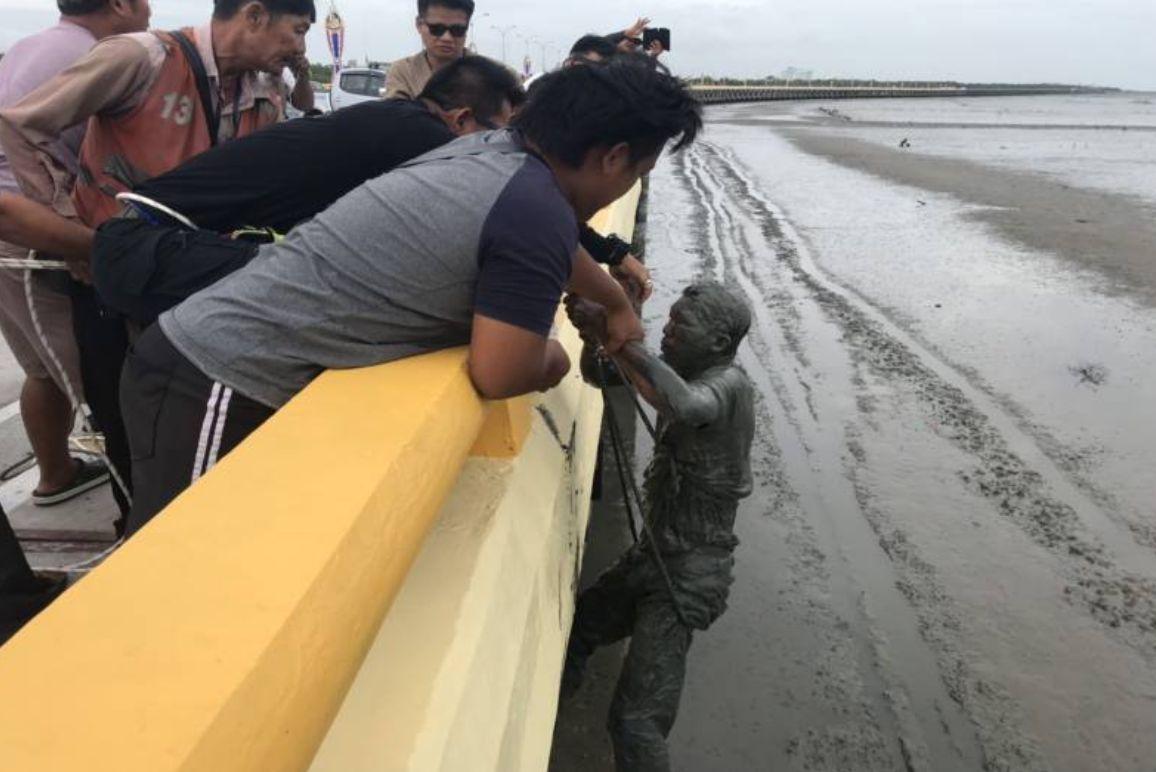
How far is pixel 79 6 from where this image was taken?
9.19 feet

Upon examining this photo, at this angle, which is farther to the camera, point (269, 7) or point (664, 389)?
point (269, 7)

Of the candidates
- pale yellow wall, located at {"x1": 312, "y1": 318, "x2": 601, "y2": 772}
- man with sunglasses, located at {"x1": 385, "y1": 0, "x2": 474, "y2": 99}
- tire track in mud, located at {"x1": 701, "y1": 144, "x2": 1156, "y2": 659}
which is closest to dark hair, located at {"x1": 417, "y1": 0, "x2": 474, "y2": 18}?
man with sunglasses, located at {"x1": 385, "y1": 0, "x2": 474, "y2": 99}

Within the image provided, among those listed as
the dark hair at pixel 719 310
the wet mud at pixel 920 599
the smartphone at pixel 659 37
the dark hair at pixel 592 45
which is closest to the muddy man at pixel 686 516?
the dark hair at pixel 719 310

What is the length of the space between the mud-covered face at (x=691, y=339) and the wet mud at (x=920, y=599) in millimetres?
1346

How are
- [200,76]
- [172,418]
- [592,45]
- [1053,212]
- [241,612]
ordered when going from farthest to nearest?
[1053,212] → [592,45] → [200,76] → [172,418] → [241,612]

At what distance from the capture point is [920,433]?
518 cm

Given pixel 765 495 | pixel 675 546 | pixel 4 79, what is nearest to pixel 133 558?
pixel 675 546

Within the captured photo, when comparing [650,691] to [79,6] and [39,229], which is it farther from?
[79,6]

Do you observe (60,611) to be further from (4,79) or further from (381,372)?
(4,79)

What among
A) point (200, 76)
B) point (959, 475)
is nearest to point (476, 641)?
point (200, 76)

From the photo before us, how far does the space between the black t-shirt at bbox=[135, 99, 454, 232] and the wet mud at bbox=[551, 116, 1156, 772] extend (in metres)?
1.92

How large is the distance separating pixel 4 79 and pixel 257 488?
89.9 inches

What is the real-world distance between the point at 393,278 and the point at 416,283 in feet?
0.15

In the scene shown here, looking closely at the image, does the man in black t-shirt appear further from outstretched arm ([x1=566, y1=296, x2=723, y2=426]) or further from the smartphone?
the smartphone
